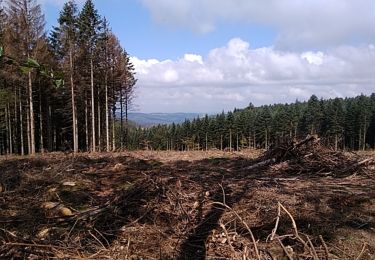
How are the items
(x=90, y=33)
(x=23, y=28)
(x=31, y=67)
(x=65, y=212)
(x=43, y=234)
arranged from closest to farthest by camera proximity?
(x=31, y=67) → (x=43, y=234) → (x=65, y=212) → (x=23, y=28) → (x=90, y=33)

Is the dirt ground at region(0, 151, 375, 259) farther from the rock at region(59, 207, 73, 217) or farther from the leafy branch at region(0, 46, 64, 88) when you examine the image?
the leafy branch at region(0, 46, 64, 88)

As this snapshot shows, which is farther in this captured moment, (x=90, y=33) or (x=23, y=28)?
(x=90, y=33)

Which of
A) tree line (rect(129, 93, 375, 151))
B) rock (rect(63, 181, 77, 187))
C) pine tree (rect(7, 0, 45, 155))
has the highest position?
pine tree (rect(7, 0, 45, 155))

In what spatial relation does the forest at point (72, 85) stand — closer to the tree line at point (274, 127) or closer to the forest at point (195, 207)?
the forest at point (195, 207)

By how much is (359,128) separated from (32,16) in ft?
201

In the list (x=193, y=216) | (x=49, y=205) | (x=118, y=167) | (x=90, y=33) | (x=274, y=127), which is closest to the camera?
(x=193, y=216)

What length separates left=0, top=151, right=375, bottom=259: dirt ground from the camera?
3.60 m

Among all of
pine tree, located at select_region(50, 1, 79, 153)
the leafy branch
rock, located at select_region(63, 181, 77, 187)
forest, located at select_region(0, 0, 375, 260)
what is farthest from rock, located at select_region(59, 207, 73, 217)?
pine tree, located at select_region(50, 1, 79, 153)

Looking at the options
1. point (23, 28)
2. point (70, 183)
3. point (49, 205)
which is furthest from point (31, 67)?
point (23, 28)

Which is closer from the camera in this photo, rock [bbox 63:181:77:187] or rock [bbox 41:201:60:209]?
rock [bbox 41:201:60:209]

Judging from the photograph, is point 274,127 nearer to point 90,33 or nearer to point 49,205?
point 90,33

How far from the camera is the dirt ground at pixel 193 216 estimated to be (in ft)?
11.8

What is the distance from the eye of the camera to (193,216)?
4.33m

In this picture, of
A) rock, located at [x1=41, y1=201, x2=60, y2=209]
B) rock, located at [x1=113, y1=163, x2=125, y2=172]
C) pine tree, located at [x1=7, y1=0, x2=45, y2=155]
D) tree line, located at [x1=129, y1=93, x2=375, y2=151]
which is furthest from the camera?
tree line, located at [x1=129, y1=93, x2=375, y2=151]
